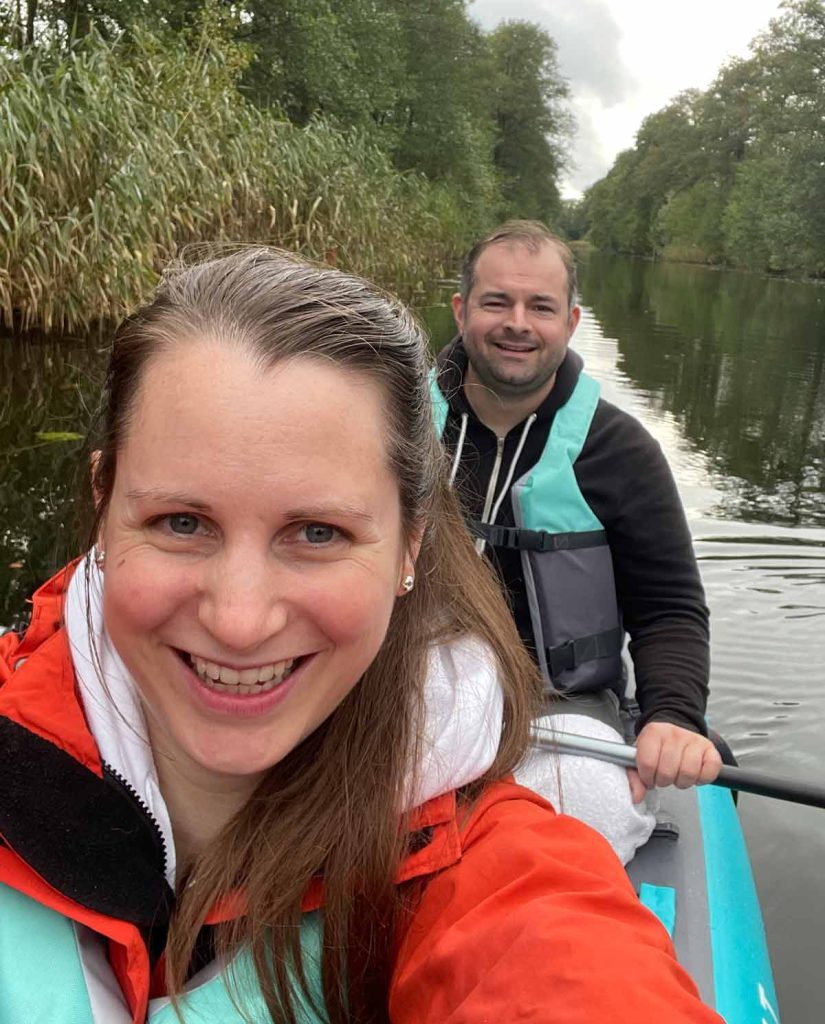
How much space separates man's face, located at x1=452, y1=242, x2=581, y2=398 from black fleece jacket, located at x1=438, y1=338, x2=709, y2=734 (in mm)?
97

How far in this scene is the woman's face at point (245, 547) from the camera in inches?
33.0

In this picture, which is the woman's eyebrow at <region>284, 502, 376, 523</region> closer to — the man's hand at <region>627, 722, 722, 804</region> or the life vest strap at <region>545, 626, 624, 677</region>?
the man's hand at <region>627, 722, 722, 804</region>

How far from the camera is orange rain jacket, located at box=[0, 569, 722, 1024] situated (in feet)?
2.45

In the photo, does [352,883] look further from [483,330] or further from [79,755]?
[483,330]

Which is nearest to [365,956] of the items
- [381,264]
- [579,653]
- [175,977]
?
[175,977]

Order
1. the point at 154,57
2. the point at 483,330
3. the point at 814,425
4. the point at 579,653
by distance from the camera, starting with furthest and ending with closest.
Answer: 1. the point at 814,425
2. the point at 154,57
3. the point at 483,330
4. the point at 579,653

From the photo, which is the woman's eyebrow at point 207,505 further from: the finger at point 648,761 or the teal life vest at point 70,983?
the finger at point 648,761

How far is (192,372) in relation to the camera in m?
0.88

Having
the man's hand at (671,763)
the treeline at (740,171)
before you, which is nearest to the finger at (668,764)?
the man's hand at (671,763)

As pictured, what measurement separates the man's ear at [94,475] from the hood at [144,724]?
10 cm

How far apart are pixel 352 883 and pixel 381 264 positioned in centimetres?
915

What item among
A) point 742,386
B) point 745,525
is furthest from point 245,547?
point 742,386

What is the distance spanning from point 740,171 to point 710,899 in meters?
44.3

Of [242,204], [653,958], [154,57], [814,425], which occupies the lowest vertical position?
[814,425]
